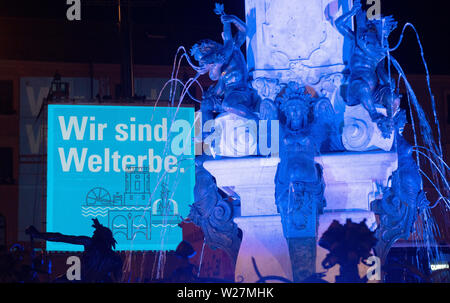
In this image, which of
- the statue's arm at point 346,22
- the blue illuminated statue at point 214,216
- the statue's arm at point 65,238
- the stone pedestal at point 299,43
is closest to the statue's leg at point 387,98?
the stone pedestal at point 299,43

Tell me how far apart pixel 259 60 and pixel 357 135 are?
4.44ft

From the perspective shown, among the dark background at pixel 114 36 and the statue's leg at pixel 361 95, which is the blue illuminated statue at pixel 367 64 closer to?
the statue's leg at pixel 361 95

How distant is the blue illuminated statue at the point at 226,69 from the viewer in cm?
824

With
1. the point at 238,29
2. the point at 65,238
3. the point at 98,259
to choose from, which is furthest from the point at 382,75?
the point at 65,238

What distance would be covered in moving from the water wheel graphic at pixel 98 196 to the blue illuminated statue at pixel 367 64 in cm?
1490

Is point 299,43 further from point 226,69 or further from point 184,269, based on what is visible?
point 184,269

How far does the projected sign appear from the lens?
2178 centimetres

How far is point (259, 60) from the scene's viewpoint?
8359 mm

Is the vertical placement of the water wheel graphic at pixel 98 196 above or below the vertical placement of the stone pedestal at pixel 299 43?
below

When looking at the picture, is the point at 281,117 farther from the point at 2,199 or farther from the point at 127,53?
the point at 2,199

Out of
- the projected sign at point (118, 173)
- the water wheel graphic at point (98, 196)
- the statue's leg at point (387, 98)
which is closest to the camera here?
the statue's leg at point (387, 98)

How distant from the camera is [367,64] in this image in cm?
812

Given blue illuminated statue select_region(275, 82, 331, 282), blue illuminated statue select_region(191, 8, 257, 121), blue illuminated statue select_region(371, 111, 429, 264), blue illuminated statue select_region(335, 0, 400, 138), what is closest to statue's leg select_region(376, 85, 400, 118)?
blue illuminated statue select_region(335, 0, 400, 138)
